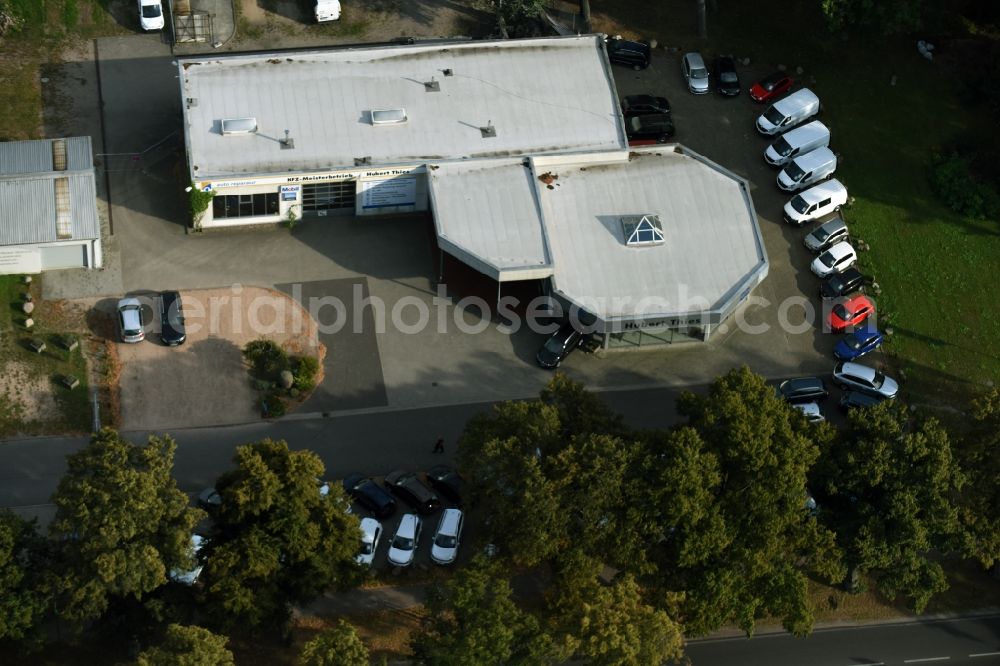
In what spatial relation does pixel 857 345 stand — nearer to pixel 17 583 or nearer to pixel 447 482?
pixel 447 482

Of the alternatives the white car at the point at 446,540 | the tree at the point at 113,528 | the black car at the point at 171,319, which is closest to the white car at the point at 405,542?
the white car at the point at 446,540

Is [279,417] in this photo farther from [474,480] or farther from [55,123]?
[55,123]

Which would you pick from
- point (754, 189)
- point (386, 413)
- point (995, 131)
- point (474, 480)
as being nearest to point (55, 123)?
point (386, 413)

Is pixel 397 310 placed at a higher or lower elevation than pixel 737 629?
higher

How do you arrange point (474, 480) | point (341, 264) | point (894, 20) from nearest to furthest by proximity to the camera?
point (474, 480)
point (341, 264)
point (894, 20)

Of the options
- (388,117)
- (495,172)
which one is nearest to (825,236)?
(495,172)

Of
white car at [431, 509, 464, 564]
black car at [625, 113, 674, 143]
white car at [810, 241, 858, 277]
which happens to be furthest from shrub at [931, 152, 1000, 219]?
white car at [431, 509, 464, 564]

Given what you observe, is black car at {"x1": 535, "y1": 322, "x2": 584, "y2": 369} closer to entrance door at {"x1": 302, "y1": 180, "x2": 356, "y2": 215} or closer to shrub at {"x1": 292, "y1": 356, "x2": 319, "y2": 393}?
shrub at {"x1": 292, "y1": 356, "x2": 319, "y2": 393}

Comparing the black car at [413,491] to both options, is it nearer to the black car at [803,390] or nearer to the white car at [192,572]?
the white car at [192,572]
